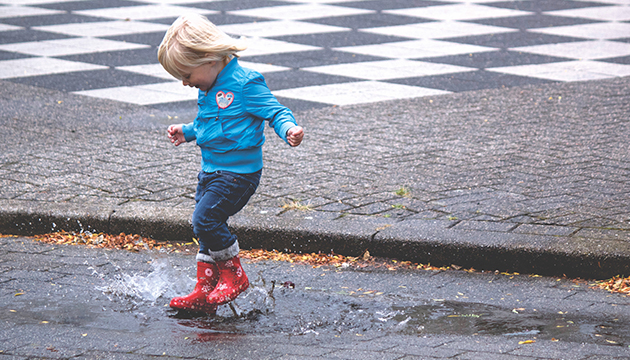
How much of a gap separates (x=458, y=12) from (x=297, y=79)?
Result: 3983 millimetres

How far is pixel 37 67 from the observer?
7559 millimetres

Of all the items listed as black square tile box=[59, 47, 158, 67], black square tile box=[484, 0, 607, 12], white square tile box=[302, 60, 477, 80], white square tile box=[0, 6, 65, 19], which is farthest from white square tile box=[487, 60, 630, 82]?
white square tile box=[0, 6, 65, 19]

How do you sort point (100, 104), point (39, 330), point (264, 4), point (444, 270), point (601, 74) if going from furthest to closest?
point (264, 4)
point (601, 74)
point (100, 104)
point (444, 270)
point (39, 330)

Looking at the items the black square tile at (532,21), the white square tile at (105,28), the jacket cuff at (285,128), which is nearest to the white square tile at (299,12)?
the white square tile at (105,28)

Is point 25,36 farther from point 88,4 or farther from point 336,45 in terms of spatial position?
point 336,45

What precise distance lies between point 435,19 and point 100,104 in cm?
511

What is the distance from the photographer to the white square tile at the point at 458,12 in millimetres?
9984

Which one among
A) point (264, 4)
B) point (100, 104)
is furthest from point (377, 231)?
point (264, 4)

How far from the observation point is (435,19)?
9867 millimetres

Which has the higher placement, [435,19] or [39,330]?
[435,19]

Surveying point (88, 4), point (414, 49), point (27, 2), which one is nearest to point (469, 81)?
point (414, 49)

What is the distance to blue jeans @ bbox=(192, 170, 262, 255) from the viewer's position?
9.77 ft

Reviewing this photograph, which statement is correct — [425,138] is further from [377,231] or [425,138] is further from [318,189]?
[377,231]

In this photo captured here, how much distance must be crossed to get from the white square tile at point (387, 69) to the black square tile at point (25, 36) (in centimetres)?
339
